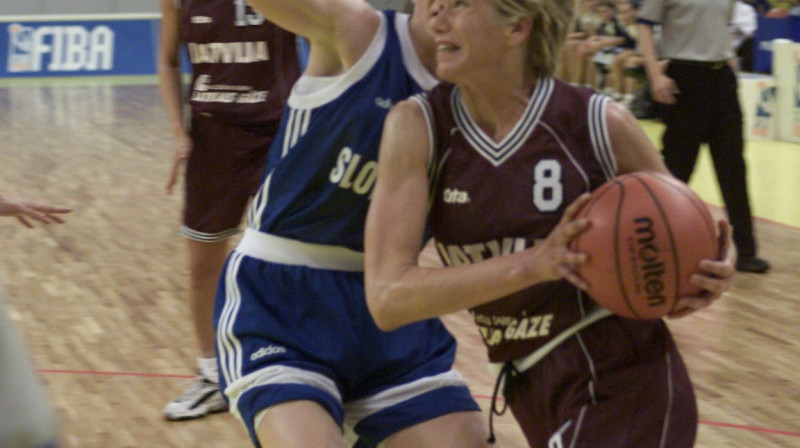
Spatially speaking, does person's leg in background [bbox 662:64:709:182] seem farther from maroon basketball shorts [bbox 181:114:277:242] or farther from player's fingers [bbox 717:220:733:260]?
player's fingers [bbox 717:220:733:260]

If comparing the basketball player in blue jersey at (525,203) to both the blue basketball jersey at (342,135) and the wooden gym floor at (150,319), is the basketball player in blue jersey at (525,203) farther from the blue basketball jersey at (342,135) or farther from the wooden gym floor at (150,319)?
the wooden gym floor at (150,319)

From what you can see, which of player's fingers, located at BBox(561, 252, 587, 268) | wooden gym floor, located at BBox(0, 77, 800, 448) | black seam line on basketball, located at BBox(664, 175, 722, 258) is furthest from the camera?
wooden gym floor, located at BBox(0, 77, 800, 448)

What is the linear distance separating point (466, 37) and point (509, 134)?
0.66 ft

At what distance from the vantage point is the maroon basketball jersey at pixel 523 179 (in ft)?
7.25

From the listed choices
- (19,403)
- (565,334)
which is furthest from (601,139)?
(19,403)

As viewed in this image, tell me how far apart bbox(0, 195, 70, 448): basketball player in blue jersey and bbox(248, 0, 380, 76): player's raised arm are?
1.29 meters

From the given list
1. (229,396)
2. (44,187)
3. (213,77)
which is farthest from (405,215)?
(44,187)

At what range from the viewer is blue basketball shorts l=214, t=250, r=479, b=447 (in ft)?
8.56

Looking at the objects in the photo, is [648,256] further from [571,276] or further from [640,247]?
[571,276]

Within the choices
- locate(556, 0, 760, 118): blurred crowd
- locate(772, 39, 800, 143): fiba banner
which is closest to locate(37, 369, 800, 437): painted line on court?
locate(772, 39, 800, 143): fiba banner

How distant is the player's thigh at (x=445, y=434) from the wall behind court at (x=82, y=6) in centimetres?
1760

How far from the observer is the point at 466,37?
221cm

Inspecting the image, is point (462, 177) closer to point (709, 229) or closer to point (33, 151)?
point (709, 229)

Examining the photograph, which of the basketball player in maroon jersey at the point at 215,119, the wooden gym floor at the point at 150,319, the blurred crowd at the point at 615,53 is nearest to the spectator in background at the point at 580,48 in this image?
the blurred crowd at the point at 615,53
